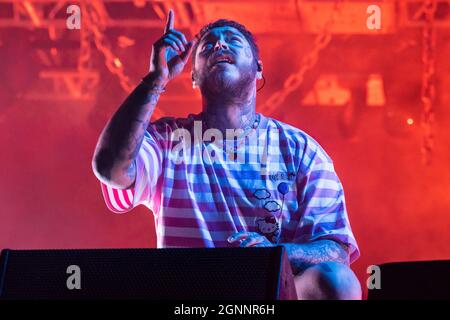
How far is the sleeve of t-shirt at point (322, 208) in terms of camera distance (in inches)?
91.9

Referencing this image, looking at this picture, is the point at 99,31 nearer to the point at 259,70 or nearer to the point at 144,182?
the point at 259,70

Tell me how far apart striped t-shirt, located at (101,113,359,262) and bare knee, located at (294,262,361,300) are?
33cm

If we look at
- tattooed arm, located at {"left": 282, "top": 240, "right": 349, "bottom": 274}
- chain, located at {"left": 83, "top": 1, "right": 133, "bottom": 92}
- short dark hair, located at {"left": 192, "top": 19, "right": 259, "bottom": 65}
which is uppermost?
chain, located at {"left": 83, "top": 1, "right": 133, "bottom": 92}

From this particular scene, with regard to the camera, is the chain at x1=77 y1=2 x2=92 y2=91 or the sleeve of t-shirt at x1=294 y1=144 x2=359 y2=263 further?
the chain at x1=77 y1=2 x2=92 y2=91

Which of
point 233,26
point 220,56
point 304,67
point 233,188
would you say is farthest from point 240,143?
point 304,67

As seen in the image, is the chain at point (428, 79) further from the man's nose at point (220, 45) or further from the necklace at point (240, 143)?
the man's nose at point (220, 45)

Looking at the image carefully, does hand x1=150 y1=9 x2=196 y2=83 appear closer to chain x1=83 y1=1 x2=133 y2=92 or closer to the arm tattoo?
the arm tattoo

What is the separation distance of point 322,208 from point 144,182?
1.80 feet

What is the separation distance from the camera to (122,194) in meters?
2.42

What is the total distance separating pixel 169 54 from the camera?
96.8 inches

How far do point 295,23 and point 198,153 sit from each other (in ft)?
2.65

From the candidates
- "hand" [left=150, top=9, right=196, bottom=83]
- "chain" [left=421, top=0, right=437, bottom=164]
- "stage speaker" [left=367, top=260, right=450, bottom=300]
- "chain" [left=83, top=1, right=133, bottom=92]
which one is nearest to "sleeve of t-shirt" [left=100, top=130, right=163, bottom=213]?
"hand" [left=150, top=9, right=196, bottom=83]

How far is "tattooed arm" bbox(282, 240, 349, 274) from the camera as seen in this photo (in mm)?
2137
